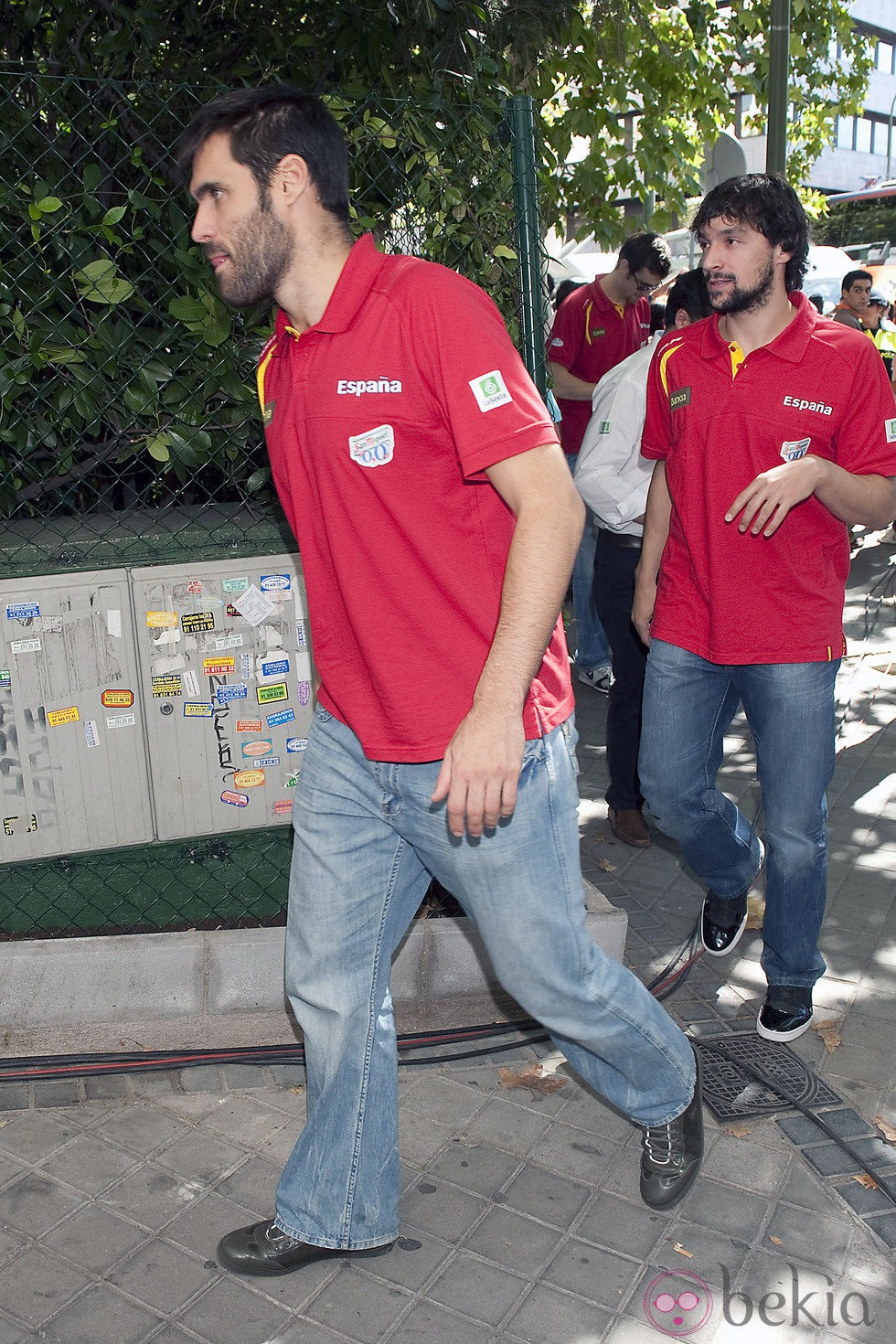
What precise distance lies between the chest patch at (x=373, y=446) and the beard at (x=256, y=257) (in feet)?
1.21

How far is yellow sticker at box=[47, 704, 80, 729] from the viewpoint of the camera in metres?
4.11

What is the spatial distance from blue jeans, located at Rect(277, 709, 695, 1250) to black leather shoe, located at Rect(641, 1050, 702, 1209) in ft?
0.36

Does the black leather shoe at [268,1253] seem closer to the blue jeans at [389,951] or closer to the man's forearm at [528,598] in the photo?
the blue jeans at [389,951]

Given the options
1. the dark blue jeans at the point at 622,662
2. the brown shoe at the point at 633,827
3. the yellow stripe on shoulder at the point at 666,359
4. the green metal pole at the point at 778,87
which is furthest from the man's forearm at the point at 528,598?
the green metal pole at the point at 778,87

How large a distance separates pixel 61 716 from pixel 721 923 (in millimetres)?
2131

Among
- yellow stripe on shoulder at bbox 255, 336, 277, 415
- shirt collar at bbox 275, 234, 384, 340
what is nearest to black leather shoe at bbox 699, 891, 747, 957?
yellow stripe on shoulder at bbox 255, 336, 277, 415

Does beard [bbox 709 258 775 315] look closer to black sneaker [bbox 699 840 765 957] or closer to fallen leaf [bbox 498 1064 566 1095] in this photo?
black sneaker [bbox 699 840 765 957]

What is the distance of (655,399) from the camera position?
12.6ft

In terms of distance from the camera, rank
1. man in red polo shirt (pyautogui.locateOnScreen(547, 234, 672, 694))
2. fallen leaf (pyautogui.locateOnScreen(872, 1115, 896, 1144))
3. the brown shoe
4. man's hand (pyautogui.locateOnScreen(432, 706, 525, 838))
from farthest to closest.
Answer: man in red polo shirt (pyautogui.locateOnScreen(547, 234, 672, 694)), the brown shoe, fallen leaf (pyautogui.locateOnScreen(872, 1115, 896, 1144)), man's hand (pyautogui.locateOnScreen(432, 706, 525, 838))

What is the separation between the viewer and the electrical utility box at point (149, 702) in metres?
4.07

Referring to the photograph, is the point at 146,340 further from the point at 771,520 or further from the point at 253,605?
the point at 771,520

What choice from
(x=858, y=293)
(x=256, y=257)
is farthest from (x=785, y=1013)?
(x=858, y=293)

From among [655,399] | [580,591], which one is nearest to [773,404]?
[655,399]

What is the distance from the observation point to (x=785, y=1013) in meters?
3.78
